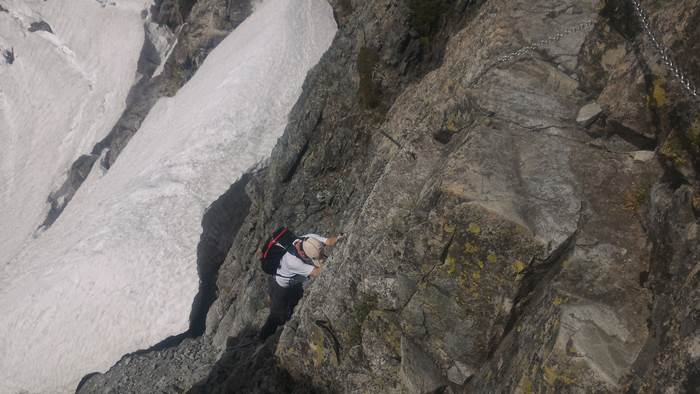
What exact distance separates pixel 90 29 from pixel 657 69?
43.6 metres

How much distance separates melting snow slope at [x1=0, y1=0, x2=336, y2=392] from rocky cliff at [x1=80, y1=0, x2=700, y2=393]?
9.28 metres

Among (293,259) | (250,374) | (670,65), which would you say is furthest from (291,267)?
(670,65)

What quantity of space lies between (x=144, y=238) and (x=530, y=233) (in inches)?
599

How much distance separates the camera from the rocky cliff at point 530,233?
3645mm

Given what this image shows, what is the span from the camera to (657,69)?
452 centimetres

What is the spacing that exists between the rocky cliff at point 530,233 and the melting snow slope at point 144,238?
30.4ft

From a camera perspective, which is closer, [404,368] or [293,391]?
[404,368]

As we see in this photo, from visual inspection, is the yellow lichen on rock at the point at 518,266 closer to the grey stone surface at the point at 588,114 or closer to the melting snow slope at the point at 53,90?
the grey stone surface at the point at 588,114

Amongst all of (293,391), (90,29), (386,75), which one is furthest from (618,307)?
(90,29)

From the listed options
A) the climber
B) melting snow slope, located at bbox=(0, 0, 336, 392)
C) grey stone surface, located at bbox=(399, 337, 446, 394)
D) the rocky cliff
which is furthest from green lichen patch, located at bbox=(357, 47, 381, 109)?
melting snow slope, located at bbox=(0, 0, 336, 392)

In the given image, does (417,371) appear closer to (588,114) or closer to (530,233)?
(530,233)

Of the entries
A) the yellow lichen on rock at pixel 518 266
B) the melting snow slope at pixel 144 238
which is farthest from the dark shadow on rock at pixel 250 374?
the melting snow slope at pixel 144 238

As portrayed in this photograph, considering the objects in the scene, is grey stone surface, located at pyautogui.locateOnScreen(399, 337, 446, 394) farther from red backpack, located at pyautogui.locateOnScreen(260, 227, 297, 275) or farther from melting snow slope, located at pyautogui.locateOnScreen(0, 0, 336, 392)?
melting snow slope, located at pyautogui.locateOnScreen(0, 0, 336, 392)

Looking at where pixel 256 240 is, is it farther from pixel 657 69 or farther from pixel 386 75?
pixel 657 69
